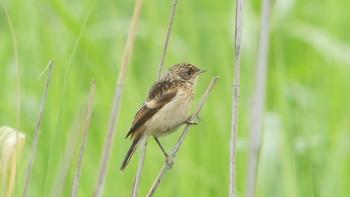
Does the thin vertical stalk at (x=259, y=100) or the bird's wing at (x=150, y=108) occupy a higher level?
the bird's wing at (x=150, y=108)

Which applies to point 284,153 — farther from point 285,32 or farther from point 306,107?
point 285,32

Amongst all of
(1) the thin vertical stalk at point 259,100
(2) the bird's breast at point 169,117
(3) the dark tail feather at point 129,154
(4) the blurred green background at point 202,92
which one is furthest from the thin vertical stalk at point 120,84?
(2) the bird's breast at point 169,117

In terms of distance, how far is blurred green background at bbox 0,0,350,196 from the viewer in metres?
5.06

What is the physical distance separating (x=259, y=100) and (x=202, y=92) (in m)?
3.04

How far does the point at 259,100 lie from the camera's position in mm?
3021

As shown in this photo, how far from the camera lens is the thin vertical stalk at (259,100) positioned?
2.96 metres

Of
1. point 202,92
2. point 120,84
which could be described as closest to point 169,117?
point 202,92

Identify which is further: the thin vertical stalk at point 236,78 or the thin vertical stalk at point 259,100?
the thin vertical stalk at point 236,78

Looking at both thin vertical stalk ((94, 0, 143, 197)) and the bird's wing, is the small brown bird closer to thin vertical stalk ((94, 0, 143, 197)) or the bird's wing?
the bird's wing

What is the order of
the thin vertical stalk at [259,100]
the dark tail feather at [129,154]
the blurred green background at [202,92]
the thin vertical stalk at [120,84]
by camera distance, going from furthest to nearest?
the blurred green background at [202,92], the dark tail feather at [129,154], the thin vertical stalk at [259,100], the thin vertical stalk at [120,84]

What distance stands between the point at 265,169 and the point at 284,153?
0.64 metres

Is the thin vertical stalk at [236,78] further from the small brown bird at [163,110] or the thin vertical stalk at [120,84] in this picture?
the small brown bird at [163,110]

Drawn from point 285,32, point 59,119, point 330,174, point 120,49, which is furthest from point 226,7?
Result: point 59,119

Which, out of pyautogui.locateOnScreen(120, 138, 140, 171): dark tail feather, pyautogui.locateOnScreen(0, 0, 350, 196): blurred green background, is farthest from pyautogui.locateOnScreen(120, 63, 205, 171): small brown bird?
pyautogui.locateOnScreen(0, 0, 350, 196): blurred green background
